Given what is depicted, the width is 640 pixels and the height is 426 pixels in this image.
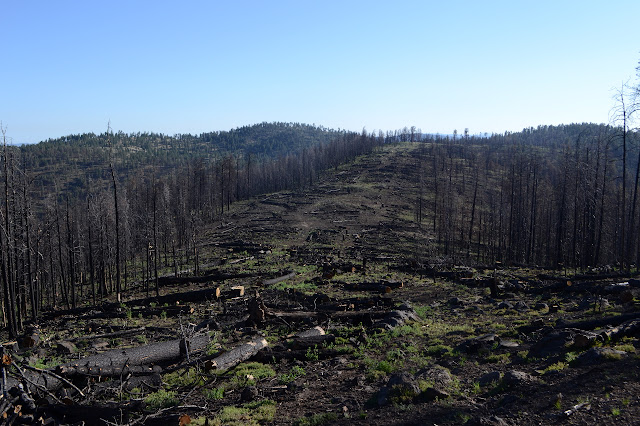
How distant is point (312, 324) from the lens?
16.7 m

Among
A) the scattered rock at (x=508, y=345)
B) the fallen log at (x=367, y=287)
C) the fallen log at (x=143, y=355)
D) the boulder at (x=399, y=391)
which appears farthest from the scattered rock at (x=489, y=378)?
the fallen log at (x=367, y=287)

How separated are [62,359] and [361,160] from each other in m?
120

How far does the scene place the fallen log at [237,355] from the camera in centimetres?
1221

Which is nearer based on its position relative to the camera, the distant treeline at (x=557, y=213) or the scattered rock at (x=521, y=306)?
the scattered rock at (x=521, y=306)

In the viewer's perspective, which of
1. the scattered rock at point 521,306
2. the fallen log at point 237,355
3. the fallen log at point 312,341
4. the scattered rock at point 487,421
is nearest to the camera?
the scattered rock at point 487,421

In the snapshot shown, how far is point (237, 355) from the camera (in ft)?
42.1

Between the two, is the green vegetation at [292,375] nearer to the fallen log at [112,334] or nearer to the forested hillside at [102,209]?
the fallen log at [112,334]

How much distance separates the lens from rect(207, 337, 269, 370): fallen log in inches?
481

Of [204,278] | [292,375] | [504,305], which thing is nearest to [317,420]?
[292,375]

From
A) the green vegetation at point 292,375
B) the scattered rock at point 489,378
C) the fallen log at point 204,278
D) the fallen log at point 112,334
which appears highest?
the scattered rock at point 489,378

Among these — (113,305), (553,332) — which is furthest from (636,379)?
(113,305)

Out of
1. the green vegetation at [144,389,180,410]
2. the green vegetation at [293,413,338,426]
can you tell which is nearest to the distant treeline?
the green vegetation at [293,413,338,426]

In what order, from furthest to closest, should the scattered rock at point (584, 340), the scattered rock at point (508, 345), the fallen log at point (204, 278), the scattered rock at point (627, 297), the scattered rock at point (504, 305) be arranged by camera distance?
1. the fallen log at point (204, 278)
2. the scattered rock at point (504, 305)
3. the scattered rock at point (627, 297)
4. the scattered rock at point (508, 345)
5. the scattered rock at point (584, 340)

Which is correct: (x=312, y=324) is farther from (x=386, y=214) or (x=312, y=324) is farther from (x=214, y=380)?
(x=386, y=214)
